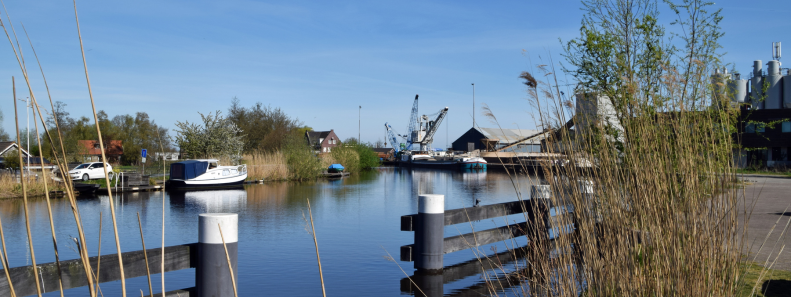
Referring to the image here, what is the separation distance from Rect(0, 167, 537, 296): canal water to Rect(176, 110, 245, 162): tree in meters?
11.9

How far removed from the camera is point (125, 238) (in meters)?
11.7

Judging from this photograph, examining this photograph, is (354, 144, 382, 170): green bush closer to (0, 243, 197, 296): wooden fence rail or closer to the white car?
the white car

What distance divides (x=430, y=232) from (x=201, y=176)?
23113 millimetres

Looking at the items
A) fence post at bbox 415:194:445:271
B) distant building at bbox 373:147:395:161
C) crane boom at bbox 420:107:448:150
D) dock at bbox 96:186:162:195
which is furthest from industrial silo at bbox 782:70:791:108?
distant building at bbox 373:147:395:161

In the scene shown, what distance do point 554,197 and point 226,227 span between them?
1824mm

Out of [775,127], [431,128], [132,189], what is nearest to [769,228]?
[132,189]

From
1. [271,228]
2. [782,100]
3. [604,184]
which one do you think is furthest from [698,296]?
[782,100]

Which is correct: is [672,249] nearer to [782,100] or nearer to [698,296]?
[698,296]

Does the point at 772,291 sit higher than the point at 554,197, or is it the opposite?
the point at 554,197

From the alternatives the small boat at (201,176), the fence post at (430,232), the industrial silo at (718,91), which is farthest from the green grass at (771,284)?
the small boat at (201,176)

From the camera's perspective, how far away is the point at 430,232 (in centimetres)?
591

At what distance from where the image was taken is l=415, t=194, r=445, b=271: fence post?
5.88 m

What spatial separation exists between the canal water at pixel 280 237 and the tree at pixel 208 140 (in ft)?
38.9

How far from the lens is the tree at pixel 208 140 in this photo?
109 ft
